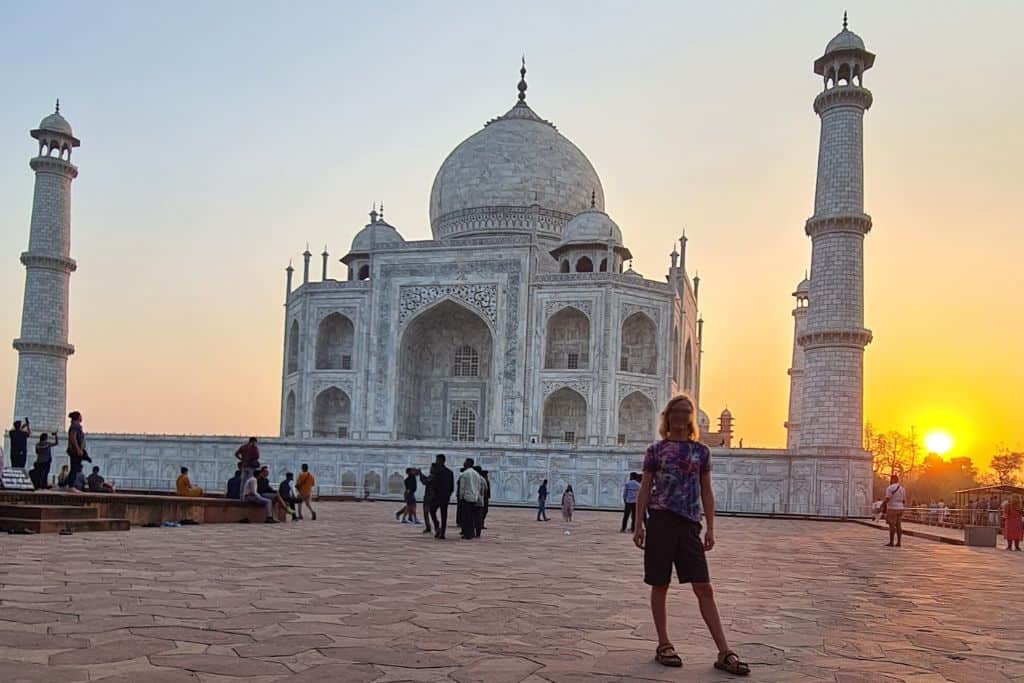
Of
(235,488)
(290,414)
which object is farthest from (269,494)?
(290,414)

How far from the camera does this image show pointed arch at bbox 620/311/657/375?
3256 centimetres

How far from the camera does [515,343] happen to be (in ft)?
105

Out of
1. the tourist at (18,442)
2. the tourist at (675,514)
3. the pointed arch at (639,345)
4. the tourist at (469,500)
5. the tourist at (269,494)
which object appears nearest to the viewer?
the tourist at (675,514)

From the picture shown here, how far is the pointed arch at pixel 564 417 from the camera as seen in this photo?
1253 inches

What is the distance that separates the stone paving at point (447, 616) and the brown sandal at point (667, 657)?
0.19ft

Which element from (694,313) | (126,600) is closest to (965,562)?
(126,600)

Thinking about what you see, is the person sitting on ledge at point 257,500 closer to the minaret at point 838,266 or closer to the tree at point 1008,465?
the minaret at point 838,266

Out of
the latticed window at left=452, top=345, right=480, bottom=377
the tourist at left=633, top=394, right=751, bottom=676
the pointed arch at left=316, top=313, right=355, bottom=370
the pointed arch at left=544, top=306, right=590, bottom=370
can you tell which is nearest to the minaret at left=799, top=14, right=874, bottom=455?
the pointed arch at left=544, top=306, right=590, bottom=370

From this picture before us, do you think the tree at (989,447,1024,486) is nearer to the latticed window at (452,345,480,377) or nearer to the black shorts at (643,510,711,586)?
the latticed window at (452,345,480,377)

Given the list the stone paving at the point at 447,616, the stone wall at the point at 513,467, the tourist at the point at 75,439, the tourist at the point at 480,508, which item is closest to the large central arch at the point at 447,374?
the stone wall at the point at 513,467

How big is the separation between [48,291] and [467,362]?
13.6 m

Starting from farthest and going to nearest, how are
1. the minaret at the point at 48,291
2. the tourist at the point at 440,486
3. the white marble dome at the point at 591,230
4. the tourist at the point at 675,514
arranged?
1. the white marble dome at the point at 591,230
2. the minaret at the point at 48,291
3. the tourist at the point at 440,486
4. the tourist at the point at 675,514

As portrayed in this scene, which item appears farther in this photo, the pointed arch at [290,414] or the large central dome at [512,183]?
the large central dome at [512,183]

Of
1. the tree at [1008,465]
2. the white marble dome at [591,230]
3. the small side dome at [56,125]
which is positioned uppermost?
the small side dome at [56,125]
